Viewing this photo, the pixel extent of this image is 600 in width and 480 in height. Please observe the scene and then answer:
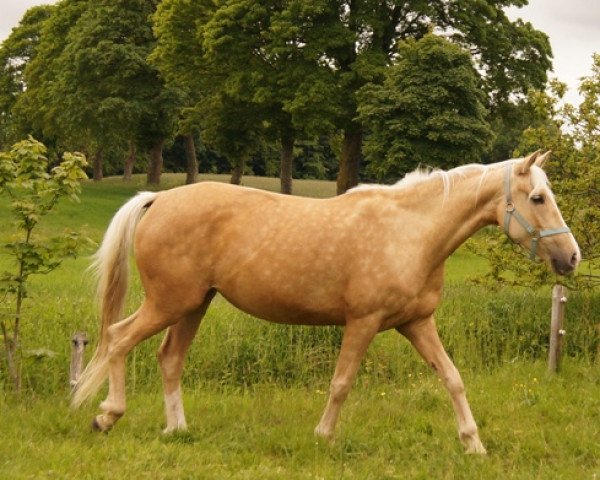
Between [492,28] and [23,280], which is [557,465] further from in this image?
[492,28]

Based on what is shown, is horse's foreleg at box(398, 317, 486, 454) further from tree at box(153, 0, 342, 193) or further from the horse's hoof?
tree at box(153, 0, 342, 193)

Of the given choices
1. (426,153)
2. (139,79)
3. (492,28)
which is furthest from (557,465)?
(139,79)

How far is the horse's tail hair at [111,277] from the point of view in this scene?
6.25m

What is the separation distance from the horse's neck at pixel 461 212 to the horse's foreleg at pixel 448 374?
56cm

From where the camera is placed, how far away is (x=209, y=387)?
7957 millimetres

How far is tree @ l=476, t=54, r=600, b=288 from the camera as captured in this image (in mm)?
10156

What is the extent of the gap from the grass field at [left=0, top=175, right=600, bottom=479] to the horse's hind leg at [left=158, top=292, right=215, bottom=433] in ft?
0.68

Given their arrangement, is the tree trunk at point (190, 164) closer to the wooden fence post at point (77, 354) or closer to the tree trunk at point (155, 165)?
the tree trunk at point (155, 165)

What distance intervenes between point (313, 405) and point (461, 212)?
2493 millimetres

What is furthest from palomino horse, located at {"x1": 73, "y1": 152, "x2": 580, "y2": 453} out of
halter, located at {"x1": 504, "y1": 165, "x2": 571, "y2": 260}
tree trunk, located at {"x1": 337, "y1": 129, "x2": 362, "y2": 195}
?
tree trunk, located at {"x1": 337, "y1": 129, "x2": 362, "y2": 195}

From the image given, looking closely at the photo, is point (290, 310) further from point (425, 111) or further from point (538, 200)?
point (425, 111)

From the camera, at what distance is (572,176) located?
10734mm

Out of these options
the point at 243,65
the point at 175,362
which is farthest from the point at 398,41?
the point at 175,362

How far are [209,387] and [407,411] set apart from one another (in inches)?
88.5
